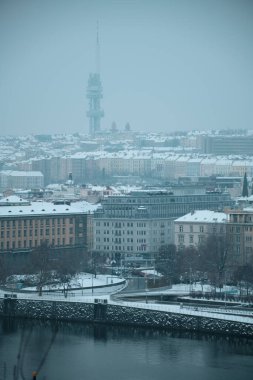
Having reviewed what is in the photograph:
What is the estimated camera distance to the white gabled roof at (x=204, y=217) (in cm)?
4316

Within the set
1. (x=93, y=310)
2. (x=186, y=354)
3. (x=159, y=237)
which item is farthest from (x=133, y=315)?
(x=159, y=237)

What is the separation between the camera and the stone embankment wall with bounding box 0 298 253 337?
3122 centimetres

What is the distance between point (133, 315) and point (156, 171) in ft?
210

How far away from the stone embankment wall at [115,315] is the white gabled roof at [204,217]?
9.94 meters

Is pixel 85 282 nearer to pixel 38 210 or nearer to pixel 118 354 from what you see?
pixel 38 210

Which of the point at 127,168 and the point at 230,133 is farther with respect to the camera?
the point at 230,133

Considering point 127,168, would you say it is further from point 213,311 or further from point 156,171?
point 213,311

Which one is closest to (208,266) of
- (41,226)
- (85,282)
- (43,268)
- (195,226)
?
(85,282)

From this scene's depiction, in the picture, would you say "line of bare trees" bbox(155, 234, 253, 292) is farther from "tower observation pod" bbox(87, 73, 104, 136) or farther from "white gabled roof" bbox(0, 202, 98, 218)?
"tower observation pod" bbox(87, 73, 104, 136)

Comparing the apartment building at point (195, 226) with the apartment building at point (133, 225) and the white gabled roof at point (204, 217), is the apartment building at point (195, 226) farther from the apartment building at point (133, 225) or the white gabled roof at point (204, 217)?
the apartment building at point (133, 225)

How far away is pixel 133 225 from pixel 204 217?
3.81 m

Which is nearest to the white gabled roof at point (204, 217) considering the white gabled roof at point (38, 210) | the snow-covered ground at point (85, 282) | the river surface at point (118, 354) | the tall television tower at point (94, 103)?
the white gabled roof at point (38, 210)

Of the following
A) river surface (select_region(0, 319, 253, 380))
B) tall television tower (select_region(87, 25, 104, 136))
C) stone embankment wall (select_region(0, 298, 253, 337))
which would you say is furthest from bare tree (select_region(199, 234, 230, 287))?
tall television tower (select_region(87, 25, 104, 136))

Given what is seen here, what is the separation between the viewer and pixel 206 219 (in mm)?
43438
